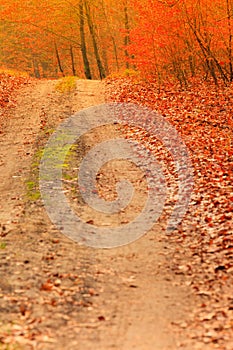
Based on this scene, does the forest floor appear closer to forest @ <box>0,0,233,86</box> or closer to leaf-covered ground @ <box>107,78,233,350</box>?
leaf-covered ground @ <box>107,78,233,350</box>

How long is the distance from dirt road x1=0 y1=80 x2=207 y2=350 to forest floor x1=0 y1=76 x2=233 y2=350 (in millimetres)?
13

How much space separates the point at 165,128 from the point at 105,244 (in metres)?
7.96

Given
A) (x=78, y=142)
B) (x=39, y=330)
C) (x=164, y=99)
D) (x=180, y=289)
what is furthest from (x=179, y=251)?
(x=164, y=99)

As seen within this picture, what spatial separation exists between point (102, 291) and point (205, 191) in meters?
4.57

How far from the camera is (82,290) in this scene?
6.99 metres

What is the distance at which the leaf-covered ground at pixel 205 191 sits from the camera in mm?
6324

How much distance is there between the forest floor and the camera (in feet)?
19.0

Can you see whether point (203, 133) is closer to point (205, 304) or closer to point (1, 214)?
point (1, 214)

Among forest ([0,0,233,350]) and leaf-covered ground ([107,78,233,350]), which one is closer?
forest ([0,0,233,350])

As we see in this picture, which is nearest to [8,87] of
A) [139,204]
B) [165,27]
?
[165,27]

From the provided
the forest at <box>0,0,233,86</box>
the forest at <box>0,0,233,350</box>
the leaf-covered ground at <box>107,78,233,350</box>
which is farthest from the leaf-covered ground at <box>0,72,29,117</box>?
the leaf-covered ground at <box>107,78,233,350</box>

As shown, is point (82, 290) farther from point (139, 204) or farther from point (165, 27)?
point (165, 27)

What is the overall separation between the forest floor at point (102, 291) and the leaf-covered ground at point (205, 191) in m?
0.03

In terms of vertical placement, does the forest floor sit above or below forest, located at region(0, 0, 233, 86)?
below
